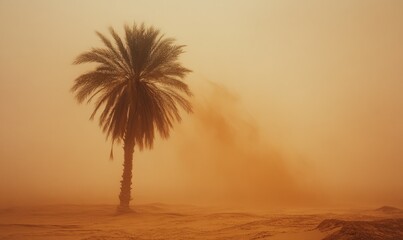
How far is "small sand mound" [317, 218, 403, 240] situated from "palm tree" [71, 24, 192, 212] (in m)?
13.7

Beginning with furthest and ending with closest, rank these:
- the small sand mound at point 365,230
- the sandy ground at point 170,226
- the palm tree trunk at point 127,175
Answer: the palm tree trunk at point 127,175
the sandy ground at point 170,226
the small sand mound at point 365,230

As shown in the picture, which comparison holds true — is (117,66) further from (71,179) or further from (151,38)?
(71,179)

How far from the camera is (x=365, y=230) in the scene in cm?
927

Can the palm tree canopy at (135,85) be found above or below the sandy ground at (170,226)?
above

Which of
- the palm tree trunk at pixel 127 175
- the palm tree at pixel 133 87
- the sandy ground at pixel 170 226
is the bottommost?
the sandy ground at pixel 170 226

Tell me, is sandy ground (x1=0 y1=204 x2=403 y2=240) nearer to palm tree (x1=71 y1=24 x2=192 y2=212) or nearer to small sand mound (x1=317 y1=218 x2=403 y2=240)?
small sand mound (x1=317 y1=218 x2=403 y2=240)

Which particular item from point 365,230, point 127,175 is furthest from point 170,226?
point 127,175

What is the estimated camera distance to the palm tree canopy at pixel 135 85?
882 inches

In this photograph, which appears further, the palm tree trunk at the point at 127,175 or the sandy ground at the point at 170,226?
the palm tree trunk at the point at 127,175

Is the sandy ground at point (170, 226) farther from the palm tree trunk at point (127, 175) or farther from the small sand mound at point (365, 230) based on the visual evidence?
the palm tree trunk at point (127, 175)

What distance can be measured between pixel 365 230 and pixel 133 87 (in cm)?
1565

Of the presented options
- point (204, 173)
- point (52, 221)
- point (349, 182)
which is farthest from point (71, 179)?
point (349, 182)

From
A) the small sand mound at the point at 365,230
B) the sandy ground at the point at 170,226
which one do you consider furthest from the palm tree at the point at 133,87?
the small sand mound at the point at 365,230

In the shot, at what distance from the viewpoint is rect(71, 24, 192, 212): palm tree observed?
22.4 meters
